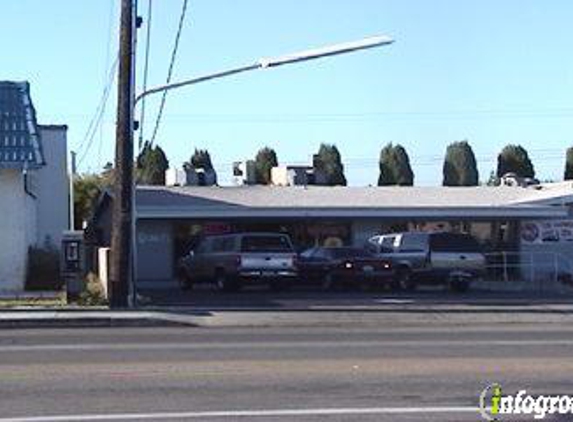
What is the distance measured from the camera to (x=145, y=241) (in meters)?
43.9

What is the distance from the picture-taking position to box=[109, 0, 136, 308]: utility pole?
84.5 feet

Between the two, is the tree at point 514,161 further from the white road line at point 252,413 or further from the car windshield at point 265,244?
the white road line at point 252,413

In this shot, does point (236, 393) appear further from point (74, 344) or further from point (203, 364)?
point (74, 344)

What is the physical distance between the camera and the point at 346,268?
36.3 m

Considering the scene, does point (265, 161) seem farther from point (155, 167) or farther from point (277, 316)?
point (277, 316)

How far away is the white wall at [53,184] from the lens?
3991 centimetres

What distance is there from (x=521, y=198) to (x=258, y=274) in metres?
17.0

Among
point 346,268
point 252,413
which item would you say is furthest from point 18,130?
point 252,413

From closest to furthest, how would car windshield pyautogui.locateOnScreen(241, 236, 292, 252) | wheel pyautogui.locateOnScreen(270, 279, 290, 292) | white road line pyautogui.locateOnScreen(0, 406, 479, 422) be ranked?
white road line pyautogui.locateOnScreen(0, 406, 479, 422) → wheel pyautogui.locateOnScreen(270, 279, 290, 292) → car windshield pyautogui.locateOnScreen(241, 236, 292, 252)

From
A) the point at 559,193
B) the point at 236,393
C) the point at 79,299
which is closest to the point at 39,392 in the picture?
the point at 236,393

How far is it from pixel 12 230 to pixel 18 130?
2.68m

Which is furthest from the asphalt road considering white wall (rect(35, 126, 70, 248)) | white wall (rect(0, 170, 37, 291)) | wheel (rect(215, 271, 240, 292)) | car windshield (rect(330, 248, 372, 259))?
white wall (rect(35, 126, 70, 248))

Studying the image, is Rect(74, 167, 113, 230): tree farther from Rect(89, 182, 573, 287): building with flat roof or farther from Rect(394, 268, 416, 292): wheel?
Rect(394, 268, 416, 292): wheel

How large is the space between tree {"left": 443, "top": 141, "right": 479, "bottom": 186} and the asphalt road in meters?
67.8
